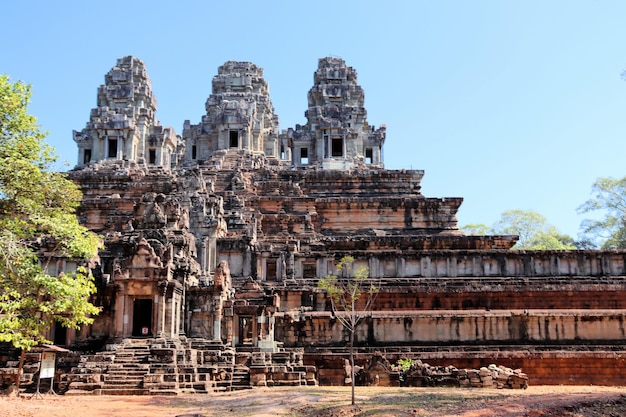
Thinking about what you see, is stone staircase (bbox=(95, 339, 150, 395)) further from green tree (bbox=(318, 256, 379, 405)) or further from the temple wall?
green tree (bbox=(318, 256, 379, 405))

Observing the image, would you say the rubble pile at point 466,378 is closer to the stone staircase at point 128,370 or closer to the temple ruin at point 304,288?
the temple ruin at point 304,288

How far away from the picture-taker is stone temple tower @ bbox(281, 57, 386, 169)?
6084 centimetres

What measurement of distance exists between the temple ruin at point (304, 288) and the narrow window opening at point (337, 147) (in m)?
8.13

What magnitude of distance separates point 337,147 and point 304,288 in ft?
94.9

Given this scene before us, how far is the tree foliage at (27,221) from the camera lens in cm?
1847

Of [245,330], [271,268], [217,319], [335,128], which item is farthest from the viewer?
[335,128]

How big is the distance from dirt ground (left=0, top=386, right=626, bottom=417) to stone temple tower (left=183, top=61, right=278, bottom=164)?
41021mm

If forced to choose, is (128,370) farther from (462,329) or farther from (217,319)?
(462,329)

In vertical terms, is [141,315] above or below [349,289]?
below

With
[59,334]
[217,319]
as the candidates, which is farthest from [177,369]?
[59,334]

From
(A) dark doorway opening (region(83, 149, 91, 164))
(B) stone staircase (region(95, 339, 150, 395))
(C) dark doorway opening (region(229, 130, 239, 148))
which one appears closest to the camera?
(B) stone staircase (region(95, 339, 150, 395))

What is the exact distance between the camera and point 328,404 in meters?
18.9

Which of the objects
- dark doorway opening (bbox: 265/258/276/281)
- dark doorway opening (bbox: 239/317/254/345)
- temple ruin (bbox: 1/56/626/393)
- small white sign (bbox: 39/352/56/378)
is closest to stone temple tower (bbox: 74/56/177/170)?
temple ruin (bbox: 1/56/626/393)

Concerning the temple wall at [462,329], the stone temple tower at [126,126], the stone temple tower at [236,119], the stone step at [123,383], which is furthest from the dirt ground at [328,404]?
the stone temple tower at [126,126]
